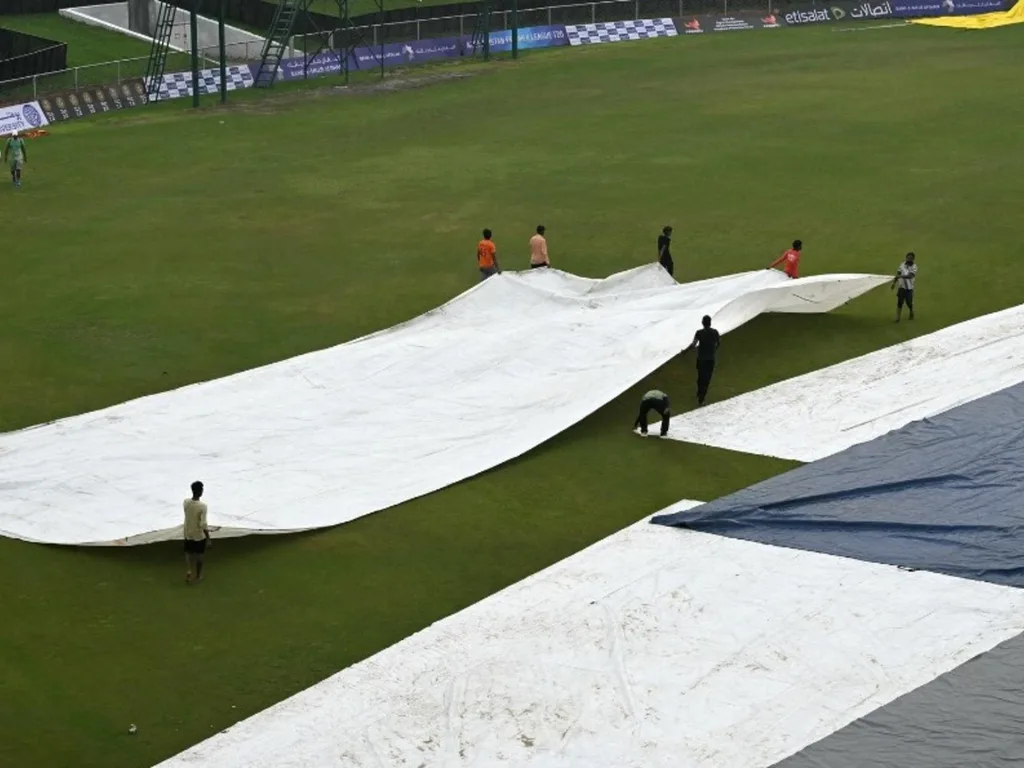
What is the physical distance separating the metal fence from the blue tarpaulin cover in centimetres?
4162

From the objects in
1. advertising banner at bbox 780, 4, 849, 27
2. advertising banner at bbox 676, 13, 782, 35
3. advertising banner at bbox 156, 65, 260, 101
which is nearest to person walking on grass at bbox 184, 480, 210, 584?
advertising banner at bbox 156, 65, 260, 101

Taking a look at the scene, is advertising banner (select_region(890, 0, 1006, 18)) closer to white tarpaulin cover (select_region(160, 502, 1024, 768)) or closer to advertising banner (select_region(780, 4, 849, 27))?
advertising banner (select_region(780, 4, 849, 27))

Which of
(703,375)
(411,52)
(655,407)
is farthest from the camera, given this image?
(411,52)

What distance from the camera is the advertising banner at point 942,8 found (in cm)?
6925

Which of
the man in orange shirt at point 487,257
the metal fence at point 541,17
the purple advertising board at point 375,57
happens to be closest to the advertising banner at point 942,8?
the metal fence at point 541,17

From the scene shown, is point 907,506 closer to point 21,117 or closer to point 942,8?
point 21,117

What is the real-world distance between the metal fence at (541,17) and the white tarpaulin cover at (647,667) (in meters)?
44.6

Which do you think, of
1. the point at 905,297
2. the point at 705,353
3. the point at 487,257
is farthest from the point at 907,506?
the point at 487,257

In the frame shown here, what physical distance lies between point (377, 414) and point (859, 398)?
7045 millimetres

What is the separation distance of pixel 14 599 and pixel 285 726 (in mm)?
4667

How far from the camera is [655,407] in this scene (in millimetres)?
23609

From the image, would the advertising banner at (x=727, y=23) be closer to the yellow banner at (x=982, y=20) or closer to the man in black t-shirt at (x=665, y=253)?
the yellow banner at (x=982, y=20)

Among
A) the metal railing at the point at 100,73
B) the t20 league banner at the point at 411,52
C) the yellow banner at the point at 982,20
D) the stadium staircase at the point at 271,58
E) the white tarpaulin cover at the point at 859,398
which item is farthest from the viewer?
the yellow banner at the point at 982,20

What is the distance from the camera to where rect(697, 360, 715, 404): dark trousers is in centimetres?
2484
